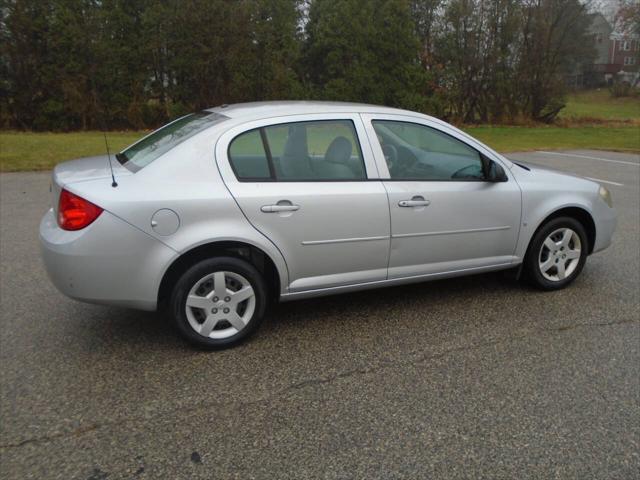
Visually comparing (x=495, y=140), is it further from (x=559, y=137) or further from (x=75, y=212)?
(x=75, y=212)

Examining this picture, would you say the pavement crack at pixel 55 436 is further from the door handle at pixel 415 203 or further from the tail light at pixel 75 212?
the door handle at pixel 415 203

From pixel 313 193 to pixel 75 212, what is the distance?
1.48m

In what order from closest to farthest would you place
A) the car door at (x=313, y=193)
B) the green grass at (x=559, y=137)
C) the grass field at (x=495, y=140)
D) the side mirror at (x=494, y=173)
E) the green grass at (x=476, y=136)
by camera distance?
the car door at (x=313, y=193)
the side mirror at (x=494, y=173)
the green grass at (x=476, y=136)
the grass field at (x=495, y=140)
the green grass at (x=559, y=137)

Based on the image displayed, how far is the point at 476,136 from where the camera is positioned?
901 inches

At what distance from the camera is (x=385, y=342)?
12.4ft

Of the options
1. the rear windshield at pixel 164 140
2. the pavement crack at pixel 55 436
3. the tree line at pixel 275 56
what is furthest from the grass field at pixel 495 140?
the pavement crack at pixel 55 436

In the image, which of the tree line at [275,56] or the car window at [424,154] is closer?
the car window at [424,154]

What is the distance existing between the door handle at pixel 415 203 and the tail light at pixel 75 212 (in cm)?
202

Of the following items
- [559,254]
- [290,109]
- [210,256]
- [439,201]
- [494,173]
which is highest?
[290,109]

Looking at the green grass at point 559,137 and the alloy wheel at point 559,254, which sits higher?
the alloy wheel at point 559,254

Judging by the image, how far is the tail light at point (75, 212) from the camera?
3283 millimetres

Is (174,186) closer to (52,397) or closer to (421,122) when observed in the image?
(52,397)

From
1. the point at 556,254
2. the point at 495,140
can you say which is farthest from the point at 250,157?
the point at 495,140

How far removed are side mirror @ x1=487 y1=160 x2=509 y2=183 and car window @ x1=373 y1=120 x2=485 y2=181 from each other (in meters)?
0.06
